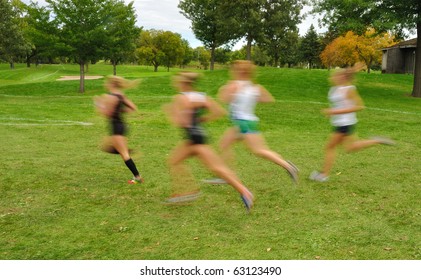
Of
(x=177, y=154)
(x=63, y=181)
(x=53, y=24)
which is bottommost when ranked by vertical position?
(x=63, y=181)

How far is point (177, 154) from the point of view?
5.42 meters

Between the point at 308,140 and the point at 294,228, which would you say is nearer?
the point at 294,228

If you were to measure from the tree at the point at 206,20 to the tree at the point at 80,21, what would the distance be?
17.4 metres

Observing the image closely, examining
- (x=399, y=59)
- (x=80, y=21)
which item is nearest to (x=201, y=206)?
(x=80, y=21)

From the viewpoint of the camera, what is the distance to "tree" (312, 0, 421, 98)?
19.8m

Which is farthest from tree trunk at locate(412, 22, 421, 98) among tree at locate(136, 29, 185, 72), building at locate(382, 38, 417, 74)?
tree at locate(136, 29, 185, 72)

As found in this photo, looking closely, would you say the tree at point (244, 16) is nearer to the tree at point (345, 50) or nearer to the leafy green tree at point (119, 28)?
the leafy green tree at point (119, 28)

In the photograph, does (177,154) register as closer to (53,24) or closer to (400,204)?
(400,204)

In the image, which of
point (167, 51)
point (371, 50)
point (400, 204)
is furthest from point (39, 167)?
point (167, 51)

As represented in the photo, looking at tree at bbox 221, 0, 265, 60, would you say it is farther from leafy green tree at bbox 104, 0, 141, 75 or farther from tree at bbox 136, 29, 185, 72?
tree at bbox 136, 29, 185, 72

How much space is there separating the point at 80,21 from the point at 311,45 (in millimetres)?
56603

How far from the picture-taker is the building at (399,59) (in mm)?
41094

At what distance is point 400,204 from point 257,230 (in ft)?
7.82

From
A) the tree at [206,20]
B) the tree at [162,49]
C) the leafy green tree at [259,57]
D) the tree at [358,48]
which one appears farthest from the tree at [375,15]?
the leafy green tree at [259,57]
